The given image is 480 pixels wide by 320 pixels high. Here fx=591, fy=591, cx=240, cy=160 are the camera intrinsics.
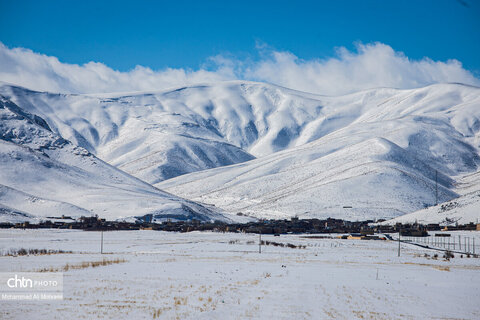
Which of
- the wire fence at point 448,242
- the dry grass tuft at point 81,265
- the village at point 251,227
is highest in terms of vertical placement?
the village at point 251,227

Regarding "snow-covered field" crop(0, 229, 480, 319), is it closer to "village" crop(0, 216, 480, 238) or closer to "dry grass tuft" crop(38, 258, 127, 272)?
"dry grass tuft" crop(38, 258, 127, 272)

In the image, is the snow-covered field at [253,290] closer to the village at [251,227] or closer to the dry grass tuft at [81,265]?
the dry grass tuft at [81,265]

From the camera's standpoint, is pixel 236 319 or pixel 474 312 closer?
pixel 236 319

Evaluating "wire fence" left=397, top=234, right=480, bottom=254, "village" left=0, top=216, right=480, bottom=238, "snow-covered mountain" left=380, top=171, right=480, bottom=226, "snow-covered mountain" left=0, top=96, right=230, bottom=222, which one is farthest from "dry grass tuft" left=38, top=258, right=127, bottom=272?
"snow-covered mountain" left=380, top=171, right=480, bottom=226

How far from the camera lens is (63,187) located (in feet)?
506

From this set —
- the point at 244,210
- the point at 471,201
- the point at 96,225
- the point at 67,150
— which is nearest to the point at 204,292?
the point at 96,225

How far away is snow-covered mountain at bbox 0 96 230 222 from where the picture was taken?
5118 inches

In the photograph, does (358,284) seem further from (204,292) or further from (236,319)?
(236,319)

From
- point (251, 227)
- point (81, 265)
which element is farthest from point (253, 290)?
point (251, 227)

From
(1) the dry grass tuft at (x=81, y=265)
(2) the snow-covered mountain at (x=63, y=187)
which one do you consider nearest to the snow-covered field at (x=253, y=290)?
(1) the dry grass tuft at (x=81, y=265)

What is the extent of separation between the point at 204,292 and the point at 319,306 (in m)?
6.02

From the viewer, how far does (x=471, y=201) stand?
125250 millimetres

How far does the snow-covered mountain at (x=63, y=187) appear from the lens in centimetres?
13000

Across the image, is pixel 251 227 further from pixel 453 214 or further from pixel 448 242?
pixel 453 214
